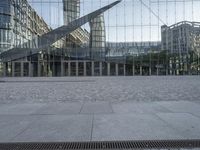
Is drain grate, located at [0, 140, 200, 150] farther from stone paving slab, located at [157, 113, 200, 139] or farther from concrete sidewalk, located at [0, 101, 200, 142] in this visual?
stone paving slab, located at [157, 113, 200, 139]

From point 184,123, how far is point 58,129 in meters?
3.08

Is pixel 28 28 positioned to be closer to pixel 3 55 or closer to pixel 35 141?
pixel 3 55

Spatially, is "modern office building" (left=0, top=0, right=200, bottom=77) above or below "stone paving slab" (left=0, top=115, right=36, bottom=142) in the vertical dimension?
above

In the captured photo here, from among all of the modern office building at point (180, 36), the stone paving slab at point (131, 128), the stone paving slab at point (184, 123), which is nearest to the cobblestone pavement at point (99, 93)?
the stone paving slab at point (184, 123)

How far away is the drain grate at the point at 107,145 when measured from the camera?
5055 millimetres

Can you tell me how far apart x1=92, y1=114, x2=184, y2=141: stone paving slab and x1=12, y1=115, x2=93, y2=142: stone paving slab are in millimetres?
246

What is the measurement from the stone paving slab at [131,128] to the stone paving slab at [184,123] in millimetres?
165

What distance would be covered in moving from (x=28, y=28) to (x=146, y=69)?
21.7 metres

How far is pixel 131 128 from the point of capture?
21.0ft

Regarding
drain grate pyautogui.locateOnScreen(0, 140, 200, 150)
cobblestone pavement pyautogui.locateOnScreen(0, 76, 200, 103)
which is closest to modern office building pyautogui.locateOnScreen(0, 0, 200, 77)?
cobblestone pavement pyautogui.locateOnScreen(0, 76, 200, 103)

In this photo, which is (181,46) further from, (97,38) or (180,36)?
(97,38)

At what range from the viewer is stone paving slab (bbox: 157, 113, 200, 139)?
19.4 feet

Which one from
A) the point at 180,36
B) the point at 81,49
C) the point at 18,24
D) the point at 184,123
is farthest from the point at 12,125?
the point at 180,36

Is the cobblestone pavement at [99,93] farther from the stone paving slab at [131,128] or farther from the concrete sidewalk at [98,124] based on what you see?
the stone paving slab at [131,128]
